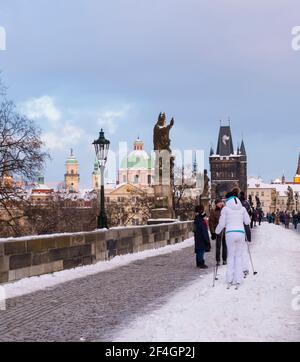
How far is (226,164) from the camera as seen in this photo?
166m

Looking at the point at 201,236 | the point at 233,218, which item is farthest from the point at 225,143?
the point at 233,218

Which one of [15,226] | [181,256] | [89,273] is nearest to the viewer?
[89,273]

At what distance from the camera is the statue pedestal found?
26.3m

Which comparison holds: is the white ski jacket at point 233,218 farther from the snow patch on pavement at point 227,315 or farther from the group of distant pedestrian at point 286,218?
the group of distant pedestrian at point 286,218

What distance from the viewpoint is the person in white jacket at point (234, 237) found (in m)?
10.8

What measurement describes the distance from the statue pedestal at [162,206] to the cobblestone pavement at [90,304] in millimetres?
11489

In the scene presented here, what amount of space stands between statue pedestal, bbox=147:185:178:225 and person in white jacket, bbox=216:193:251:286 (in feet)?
48.7

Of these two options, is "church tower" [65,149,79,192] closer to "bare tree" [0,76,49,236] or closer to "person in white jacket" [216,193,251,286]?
"bare tree" [0,76,49,236]

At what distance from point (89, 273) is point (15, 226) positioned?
73.9 ft

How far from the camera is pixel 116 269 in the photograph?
49.2ft

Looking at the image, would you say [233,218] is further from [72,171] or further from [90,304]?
[72,171]

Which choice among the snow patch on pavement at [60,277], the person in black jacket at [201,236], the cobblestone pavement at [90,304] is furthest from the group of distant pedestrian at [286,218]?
the cobblestone pavement at [90,304]
